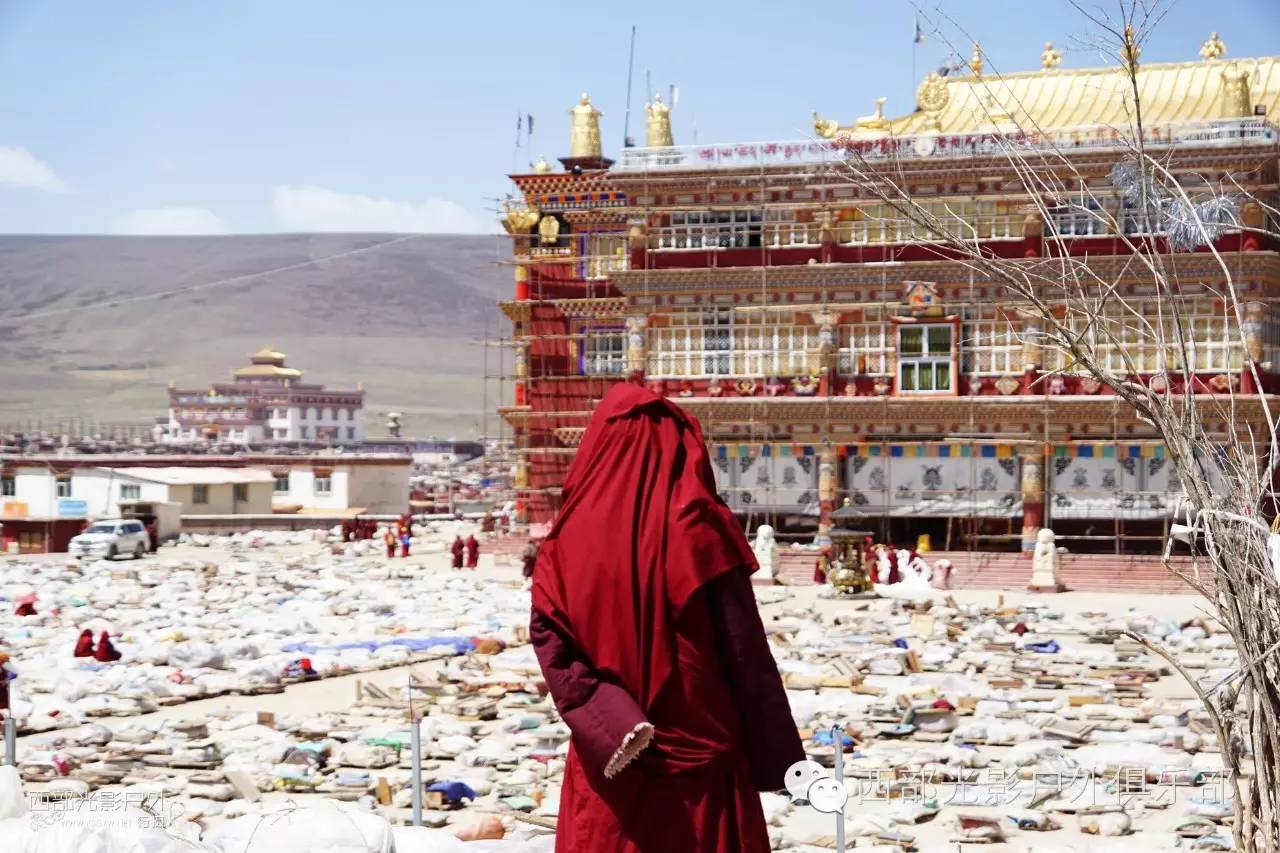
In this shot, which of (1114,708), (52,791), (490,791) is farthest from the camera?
(1114,708)

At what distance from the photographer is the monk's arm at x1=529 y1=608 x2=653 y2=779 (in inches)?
231

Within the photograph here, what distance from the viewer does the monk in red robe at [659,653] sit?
5914mm

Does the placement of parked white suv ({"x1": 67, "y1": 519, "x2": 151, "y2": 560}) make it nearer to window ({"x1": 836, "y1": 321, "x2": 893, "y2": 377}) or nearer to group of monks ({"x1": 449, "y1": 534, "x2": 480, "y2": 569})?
group of monks ({"x1": 449, "y1": 534, "x2": 480, "y2": 569})

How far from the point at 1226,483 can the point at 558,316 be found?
1596 inches

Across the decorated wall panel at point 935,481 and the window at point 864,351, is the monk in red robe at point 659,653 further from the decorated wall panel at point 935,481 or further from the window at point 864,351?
the window at point 864,351

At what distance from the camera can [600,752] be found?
5895mm

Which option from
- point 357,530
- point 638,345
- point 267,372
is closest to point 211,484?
point 357,530

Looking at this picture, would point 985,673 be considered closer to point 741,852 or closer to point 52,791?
point 52,791

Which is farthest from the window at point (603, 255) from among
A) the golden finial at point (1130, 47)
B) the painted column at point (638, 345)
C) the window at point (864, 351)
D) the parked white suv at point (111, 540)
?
the golden finial at point (1130, 47)

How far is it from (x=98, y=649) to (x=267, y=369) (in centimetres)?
15385

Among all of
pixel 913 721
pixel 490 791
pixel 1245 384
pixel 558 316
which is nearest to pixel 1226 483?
pixel 490 791

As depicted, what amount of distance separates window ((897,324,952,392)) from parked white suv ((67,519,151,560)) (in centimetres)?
1867

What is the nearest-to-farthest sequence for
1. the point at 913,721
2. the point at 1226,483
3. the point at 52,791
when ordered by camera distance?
1. the point at 1226,483
2. the point at 52,791
3. the point at 913,721

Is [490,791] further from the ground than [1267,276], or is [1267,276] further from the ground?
[1267,276]
